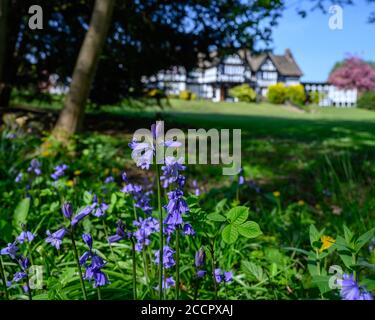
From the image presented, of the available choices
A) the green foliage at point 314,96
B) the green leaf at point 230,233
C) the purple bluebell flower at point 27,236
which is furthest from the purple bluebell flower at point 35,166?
the green foliage at point 314,96

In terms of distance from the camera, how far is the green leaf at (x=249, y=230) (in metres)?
1.08

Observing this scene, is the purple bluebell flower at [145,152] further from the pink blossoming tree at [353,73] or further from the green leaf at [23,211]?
the pink blossoming tree at [353,73]

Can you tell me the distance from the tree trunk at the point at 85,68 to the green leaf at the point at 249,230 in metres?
4.63

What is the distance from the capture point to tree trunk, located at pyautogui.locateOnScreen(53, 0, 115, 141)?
5414 mm

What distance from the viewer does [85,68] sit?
5.50m

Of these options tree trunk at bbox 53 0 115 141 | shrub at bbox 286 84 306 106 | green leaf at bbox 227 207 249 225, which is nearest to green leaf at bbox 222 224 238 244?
green leaf at bbox 227 207 249 225

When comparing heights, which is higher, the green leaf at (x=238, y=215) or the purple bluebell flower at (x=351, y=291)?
the green leaf at (x=238, y=215)

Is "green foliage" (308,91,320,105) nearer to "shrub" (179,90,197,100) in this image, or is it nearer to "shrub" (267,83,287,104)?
"shrub" (267,83,287,104)

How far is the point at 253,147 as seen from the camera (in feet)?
24.7

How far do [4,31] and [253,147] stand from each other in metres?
4.51

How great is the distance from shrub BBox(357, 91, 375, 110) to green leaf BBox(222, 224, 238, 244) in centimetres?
1866

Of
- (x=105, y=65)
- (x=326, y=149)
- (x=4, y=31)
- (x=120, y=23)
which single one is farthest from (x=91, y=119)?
(x=326, y=149)

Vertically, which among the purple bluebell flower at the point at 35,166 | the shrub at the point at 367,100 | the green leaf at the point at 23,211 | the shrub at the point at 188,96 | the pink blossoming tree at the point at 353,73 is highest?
the pink blossoming tree at the point at 353,73

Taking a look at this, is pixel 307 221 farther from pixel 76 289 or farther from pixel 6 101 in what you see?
pixel 6 101
